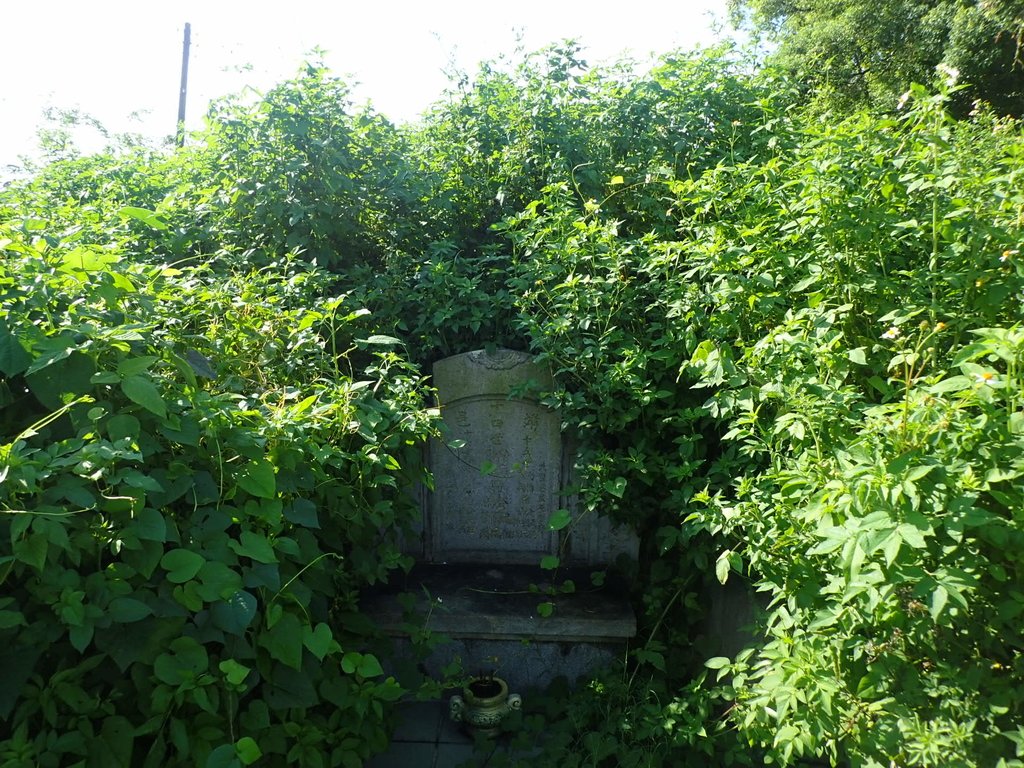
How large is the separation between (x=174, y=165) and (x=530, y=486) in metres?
3.19

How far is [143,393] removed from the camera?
1.77 meters

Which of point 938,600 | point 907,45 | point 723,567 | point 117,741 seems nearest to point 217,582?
point 117,741

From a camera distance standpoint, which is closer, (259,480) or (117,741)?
(117,741)

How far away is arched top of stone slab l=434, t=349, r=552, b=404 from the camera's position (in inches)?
145

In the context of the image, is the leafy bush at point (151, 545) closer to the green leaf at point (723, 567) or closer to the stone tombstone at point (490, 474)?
the green leaf at point (723, 567)

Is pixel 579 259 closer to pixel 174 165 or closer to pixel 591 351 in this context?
pixel 591 351

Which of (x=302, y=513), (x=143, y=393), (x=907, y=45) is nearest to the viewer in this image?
(x=143, y=393)

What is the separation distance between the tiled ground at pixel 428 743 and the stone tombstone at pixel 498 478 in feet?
2.64

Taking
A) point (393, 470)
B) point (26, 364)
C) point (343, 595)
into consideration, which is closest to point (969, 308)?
point (393, 470)

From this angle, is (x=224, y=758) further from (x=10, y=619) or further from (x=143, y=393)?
(x=143, y=393)

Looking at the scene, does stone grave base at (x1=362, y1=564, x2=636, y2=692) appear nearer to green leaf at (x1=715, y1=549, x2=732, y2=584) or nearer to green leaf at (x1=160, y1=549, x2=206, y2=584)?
green leaf at (x1=715, y1=549, x2=732, y2=584)

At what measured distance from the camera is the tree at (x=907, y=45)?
10250 mm

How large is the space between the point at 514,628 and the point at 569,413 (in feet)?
3.31

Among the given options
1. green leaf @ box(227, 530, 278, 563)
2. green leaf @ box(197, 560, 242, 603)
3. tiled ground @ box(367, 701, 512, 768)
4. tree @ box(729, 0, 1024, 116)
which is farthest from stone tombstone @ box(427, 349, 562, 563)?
tree @ box(729, 0, 1024, 116)
